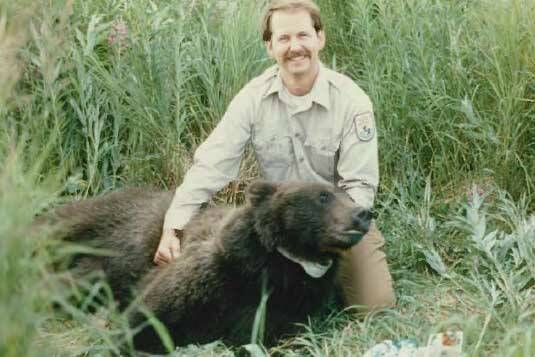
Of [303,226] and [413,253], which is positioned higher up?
[303,226]

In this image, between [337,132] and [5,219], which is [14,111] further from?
[5,219]

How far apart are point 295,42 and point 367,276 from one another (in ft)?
4.51

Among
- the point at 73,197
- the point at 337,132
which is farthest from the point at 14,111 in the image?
the point at 337,132

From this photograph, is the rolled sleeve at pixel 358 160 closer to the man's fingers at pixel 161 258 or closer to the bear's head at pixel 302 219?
the bear's head at pixel 302 219

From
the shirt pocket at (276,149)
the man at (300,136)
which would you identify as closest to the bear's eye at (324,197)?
the man at (300,136)

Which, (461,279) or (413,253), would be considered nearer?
(461,279)

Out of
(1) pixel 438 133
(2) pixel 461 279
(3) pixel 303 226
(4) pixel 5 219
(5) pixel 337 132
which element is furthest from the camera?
(1) pixel 438 133

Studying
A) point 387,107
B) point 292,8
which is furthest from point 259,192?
point 387,107

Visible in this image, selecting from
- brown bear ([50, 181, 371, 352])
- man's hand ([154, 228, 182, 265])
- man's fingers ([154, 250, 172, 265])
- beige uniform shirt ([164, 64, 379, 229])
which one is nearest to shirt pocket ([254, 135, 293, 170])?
beige uniform shirt ([164, 64, 379, 229])

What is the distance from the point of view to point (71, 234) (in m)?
5.32

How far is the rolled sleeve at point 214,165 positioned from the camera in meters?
5.01

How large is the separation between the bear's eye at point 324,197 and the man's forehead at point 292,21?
3.47 feet

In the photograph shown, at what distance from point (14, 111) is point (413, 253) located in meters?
2.79

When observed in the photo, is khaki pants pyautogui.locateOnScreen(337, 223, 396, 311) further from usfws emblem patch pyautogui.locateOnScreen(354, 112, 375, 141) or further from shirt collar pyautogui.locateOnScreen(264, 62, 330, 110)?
shirt collar pyautogui.locateOnScreen(264, 62, 330, 110)
